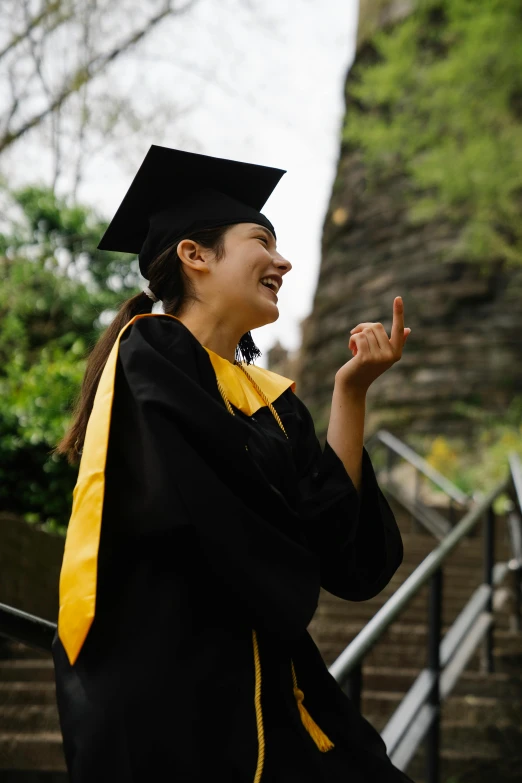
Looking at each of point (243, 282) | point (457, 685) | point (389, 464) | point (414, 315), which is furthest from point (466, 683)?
point (414, 315)

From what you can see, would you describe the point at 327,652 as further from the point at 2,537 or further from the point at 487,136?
the point at 487,136

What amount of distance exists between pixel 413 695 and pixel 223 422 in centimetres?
281

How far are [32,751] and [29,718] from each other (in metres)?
0.15

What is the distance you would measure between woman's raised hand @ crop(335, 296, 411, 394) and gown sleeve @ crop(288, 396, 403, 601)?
132mm

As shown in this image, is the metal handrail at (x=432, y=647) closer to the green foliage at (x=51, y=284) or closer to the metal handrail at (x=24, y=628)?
the metal handrail at (x=24, y=628)

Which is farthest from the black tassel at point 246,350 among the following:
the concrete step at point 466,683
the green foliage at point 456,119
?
the green foliage at point 456,119

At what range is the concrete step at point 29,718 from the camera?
6.46ft

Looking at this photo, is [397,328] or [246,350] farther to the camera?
[246,350]

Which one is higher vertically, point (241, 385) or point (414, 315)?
point (414, 315)

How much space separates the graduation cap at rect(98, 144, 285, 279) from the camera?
1.55m

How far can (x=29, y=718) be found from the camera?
2088 millimetres

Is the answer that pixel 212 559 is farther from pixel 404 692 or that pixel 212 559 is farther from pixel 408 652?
pixel 408 652

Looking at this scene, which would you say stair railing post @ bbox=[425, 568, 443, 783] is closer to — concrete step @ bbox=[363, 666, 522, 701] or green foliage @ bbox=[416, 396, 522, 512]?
concrete step @ bbox=[363, 666, 522, 701]

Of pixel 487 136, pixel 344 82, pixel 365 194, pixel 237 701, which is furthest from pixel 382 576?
pixel 344 82
